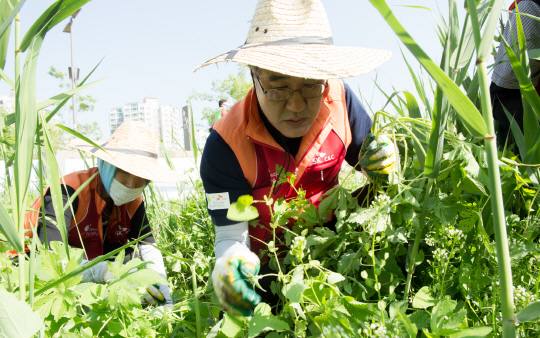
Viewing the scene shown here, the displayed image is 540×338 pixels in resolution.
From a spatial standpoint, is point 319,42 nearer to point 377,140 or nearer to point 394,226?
point 377,140

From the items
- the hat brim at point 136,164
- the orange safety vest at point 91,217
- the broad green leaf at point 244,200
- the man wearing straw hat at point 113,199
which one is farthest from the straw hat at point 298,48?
the orange safety vest at point 91,217

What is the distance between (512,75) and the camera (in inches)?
56.7

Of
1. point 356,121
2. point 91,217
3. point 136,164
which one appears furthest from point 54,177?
point 91,217

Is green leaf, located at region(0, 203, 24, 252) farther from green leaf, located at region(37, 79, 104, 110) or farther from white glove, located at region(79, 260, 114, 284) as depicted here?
white glove, located at region(79, 260, 114, 284)

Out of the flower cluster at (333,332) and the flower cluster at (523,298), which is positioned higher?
the flower cluster at (523,298)

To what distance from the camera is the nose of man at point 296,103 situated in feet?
4.39

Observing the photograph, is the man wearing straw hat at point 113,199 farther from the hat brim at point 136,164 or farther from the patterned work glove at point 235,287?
the patterned work glove at point 235,287

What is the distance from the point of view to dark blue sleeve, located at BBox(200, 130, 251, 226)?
63.8 inches

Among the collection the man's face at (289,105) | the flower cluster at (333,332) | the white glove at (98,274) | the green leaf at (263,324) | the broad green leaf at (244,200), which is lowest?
the white glove at (98,274)

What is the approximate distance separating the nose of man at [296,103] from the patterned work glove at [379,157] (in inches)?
11.0

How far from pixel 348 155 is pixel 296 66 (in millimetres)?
955

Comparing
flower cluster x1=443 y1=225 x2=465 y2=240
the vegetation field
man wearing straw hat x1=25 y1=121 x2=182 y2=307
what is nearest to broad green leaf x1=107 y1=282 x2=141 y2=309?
the vegetation field

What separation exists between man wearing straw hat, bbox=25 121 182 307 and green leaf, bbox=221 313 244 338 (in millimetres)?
998

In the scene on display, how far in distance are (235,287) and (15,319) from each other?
0.61 m
